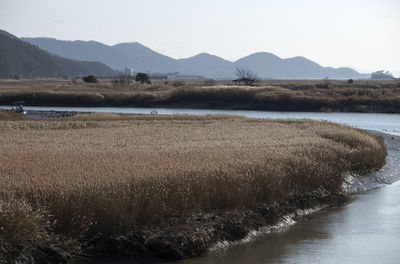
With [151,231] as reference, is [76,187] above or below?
above

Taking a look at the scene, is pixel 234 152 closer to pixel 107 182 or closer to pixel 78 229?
pixel 107 182

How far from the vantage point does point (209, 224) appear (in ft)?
54.0

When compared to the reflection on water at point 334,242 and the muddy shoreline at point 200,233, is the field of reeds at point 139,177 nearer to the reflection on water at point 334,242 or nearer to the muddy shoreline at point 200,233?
the muddy shoreline at point 200,233

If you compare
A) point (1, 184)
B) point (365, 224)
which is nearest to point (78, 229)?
point (1, 184)

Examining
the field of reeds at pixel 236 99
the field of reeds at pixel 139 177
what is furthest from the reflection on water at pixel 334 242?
the field of reeds at pixel 236 99

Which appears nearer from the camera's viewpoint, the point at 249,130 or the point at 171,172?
the point at 171,172

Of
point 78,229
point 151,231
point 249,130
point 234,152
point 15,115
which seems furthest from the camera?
point 15,115

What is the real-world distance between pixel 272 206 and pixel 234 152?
3.73 meters

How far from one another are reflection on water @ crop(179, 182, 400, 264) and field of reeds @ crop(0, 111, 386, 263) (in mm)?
1162

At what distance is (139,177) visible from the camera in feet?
53.9

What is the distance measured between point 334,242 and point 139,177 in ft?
16.3

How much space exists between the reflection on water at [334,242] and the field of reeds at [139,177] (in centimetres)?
116

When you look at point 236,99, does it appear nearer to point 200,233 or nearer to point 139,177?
point 139,177

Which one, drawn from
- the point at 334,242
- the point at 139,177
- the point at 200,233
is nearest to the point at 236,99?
the point at 334,242
